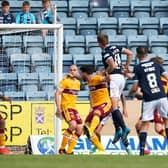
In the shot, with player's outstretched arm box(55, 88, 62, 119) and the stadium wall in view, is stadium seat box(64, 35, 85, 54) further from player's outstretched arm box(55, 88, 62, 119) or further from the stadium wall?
player's outstretched arm box(55, 88, 62, 119)

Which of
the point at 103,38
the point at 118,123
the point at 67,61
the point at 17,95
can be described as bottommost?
the point at 118,123

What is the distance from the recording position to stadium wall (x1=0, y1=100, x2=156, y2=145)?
18547 mm

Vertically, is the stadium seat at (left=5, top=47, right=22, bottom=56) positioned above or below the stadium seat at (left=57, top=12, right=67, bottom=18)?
below

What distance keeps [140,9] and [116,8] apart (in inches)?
23.2

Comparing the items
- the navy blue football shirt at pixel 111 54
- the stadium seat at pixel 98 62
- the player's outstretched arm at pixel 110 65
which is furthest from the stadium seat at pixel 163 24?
the player's outstretched arm at pixel 110 65

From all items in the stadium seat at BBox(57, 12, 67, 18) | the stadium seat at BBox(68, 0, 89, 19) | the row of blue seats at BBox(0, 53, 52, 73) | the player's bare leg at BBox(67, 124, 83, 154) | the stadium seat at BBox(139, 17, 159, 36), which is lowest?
the player's bare leg at BBox(67, 124, 83, 154)

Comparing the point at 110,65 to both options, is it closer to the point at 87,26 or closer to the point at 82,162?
the point at 82,162

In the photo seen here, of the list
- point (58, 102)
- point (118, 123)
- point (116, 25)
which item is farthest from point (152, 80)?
point (116, 25)

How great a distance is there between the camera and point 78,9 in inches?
923

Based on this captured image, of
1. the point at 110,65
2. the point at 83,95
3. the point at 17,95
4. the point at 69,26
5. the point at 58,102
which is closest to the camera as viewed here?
the point at 110,65

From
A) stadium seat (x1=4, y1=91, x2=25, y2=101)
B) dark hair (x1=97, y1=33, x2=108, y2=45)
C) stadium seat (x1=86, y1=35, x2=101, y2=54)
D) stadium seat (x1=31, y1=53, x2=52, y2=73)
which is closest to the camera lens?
dark hair (x1=97, y1=33, x2=108, y2=45)

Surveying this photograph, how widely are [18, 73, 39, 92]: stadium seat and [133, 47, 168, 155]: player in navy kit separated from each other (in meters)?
3.96

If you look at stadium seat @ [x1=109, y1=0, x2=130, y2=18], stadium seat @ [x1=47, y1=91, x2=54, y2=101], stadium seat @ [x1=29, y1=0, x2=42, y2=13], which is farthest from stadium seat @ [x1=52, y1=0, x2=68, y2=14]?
stadium seat @ [x1=47, y1=91, x2=54, y2=101]

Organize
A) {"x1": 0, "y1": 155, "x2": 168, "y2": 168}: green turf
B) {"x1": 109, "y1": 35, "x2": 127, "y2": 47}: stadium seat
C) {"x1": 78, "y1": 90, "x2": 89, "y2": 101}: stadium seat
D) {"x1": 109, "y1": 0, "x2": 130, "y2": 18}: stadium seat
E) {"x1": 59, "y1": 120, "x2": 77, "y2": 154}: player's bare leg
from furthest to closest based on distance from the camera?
{"x1": 109, "y1": 0, "x2": 130, "y2": 18}: stadium seat, {"x1": 109, "y1": 35, "x2": 127, "y2": 47}: stadium seat, {"x1": 78, "y1": 90, "x2": 89, "y2": 101}: stadium seat, {"x1": 59, "y1": 120, "x2": 77, "y2": 154}: player's bare leg, {"x1": 0, "y1": 155, "x2": 168, "y2": 168}: green turf
